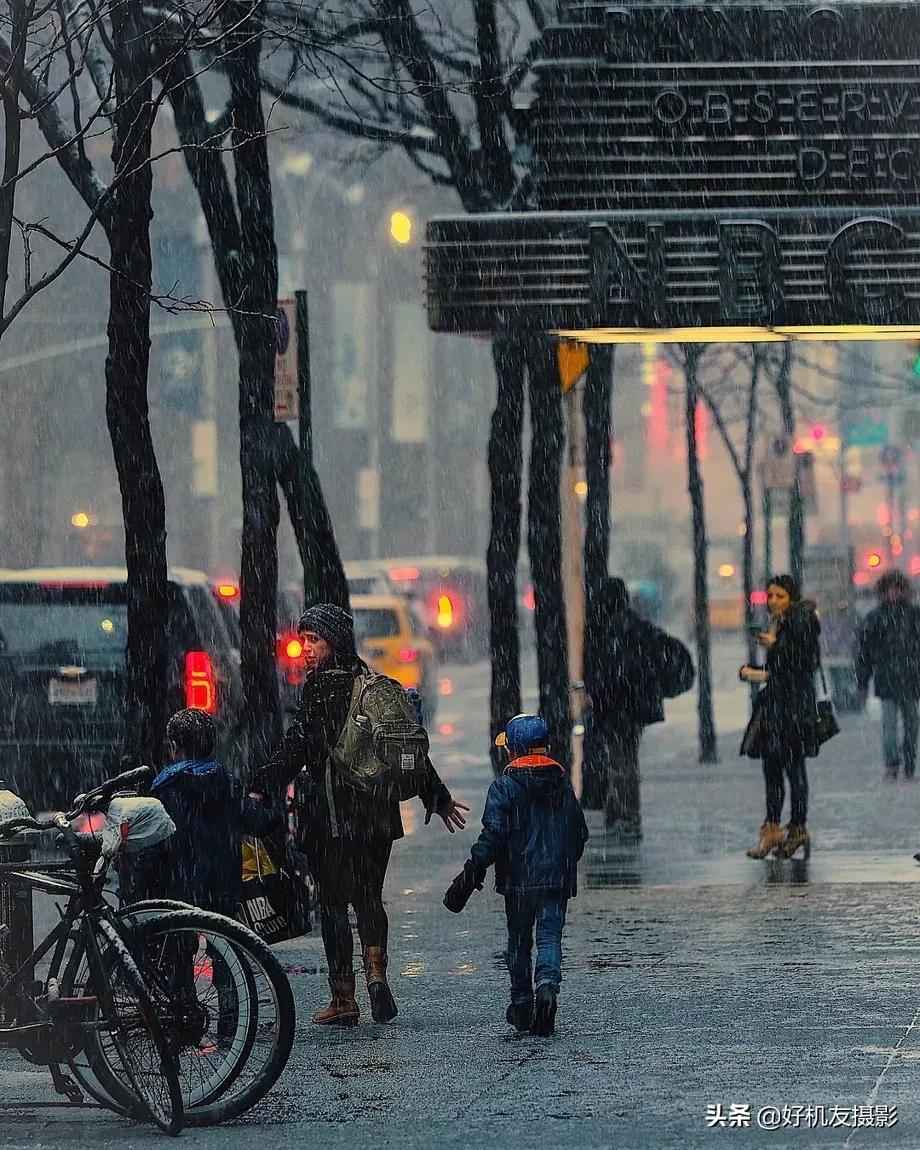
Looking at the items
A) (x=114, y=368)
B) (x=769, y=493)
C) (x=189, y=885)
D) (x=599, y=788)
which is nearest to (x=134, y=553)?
(x=114, y=368)

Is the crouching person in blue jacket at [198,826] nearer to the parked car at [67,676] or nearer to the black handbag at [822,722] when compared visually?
the parked car at [67,676]

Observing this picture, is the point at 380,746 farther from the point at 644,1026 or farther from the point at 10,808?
the point at 10,808

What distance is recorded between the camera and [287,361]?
13.6 meters

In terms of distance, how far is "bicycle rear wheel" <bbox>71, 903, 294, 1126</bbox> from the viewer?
770cm

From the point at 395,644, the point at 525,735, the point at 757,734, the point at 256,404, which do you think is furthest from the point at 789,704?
the point at 395,644

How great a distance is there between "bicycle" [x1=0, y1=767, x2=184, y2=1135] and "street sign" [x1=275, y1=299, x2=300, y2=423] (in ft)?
19.2

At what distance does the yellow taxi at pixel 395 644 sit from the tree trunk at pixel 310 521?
1900 cm

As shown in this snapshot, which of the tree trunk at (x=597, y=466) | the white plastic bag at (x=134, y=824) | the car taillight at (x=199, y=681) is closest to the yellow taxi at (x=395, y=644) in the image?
the tree trunk at (x=597, y=466)

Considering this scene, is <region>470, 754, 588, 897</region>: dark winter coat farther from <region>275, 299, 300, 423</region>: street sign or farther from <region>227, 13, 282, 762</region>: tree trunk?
<region>227, 13, 282, 762</region>: tree trunk

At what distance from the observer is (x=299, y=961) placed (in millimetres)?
11656

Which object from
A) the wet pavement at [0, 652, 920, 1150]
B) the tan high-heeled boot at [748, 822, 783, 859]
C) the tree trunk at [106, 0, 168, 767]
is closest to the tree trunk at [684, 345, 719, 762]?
the wet pavement at [0, 652, 920, 1150]

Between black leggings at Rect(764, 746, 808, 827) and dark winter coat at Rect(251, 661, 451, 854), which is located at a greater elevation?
dark winter coat at Rect(251, 661, 451, 854)

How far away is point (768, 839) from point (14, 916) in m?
7.88

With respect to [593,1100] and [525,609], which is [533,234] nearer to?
[593,1100]
